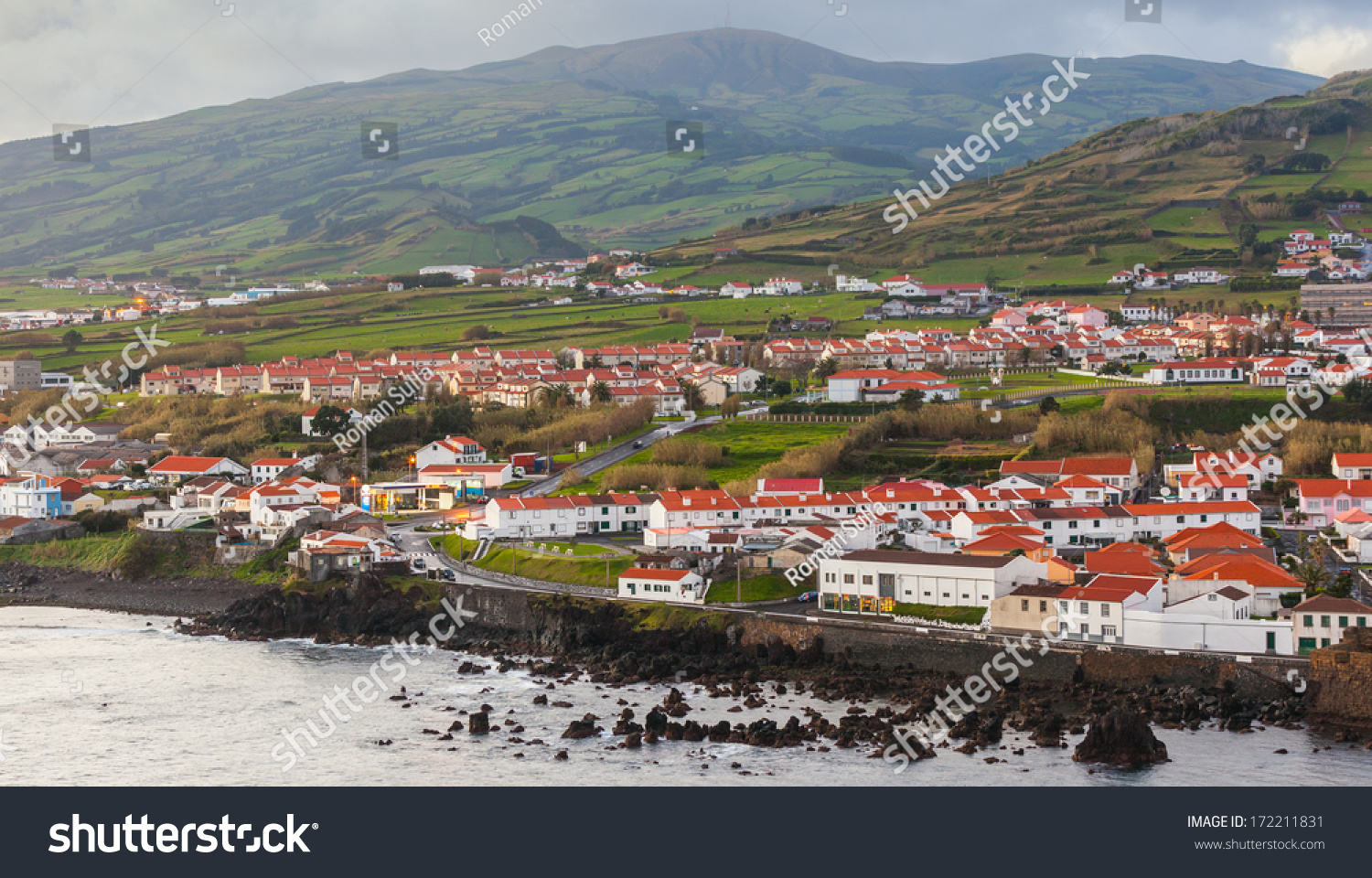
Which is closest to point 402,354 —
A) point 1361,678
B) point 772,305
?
point 772,305

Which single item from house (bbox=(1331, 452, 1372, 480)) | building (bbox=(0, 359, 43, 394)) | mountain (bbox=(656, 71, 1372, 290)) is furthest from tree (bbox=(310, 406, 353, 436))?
mountain (bbox=(656, 71, 1372, 290))

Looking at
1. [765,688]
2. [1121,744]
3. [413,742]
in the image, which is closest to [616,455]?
[765,688]

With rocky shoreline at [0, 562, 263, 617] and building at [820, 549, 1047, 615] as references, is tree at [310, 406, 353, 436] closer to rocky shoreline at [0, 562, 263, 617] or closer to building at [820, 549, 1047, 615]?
rocky shoreline at [0, 562, 263, 617]

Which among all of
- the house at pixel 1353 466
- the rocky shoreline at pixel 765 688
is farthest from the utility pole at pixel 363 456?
the house at pixel 1353 466

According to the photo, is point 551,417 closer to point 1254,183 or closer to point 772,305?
point 772,305

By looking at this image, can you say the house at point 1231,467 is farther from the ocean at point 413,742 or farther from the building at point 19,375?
the building at point 19,375

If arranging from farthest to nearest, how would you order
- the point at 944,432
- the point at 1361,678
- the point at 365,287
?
the point at 365,287 → the point at 944,432 → the point at 1361,678

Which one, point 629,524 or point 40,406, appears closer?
point 629,524
